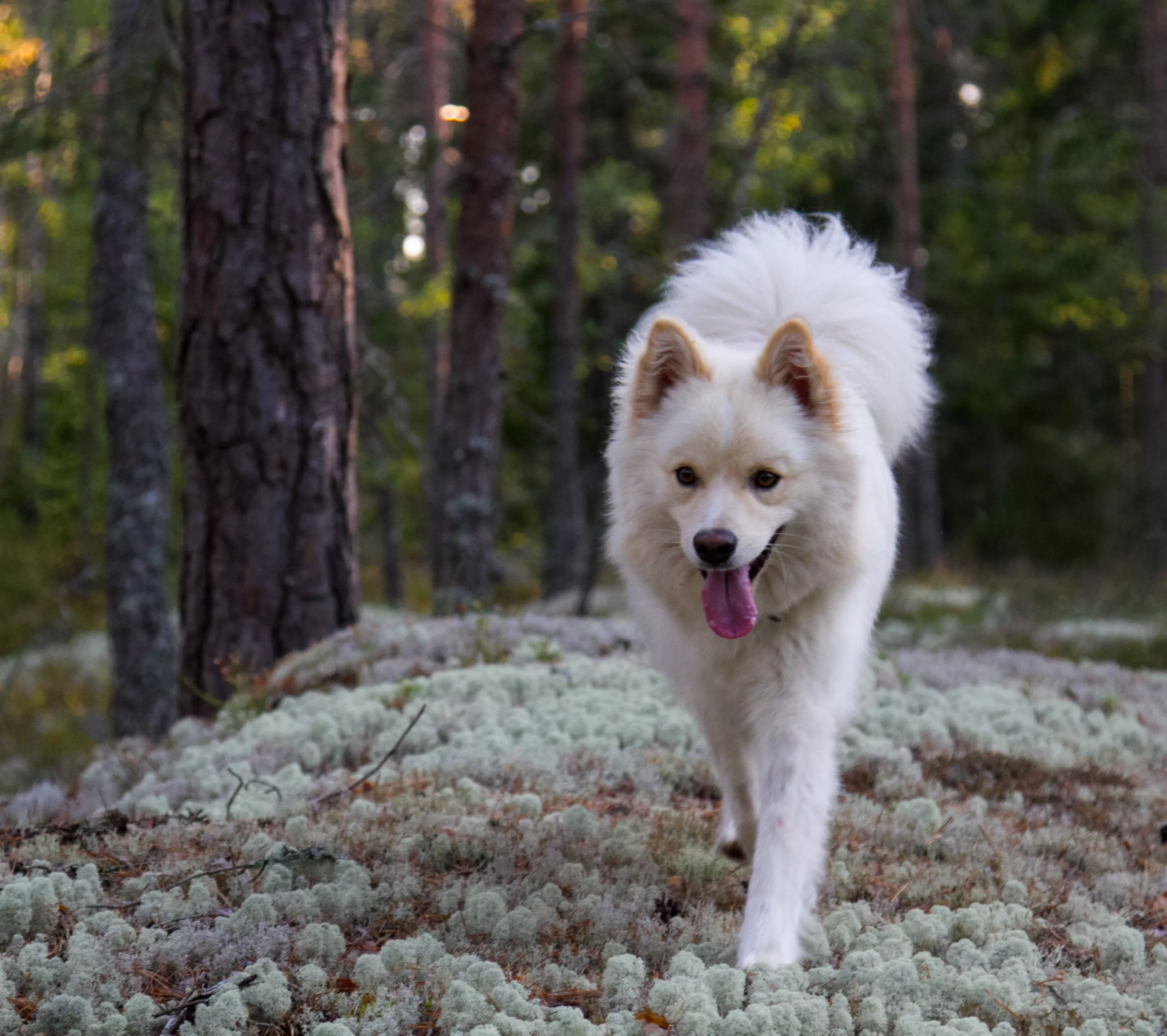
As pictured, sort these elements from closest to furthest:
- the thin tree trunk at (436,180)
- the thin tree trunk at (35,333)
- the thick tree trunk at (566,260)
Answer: the thick tree trunk at (566,260), the thin tree trunk at (436,180), the thin tree trunk at (35,333)

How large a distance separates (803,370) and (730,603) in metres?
0.81

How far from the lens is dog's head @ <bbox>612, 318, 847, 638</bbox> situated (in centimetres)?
371

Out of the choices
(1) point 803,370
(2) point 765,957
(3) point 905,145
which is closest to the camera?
(2) point 765,957

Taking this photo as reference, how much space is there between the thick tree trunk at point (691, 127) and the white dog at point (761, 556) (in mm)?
11149

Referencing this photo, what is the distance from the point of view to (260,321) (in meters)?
6.32

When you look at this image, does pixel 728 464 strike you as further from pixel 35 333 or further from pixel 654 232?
pixel 35 333

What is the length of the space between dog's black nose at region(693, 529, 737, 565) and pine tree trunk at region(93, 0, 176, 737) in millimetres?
7399

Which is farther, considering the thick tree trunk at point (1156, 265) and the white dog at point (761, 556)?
the thick tree trunk at point (1156, 265)

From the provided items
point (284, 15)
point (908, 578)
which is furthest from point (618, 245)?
point (284, 15)

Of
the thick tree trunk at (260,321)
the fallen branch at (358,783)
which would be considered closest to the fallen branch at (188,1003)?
the fallen branch at (358,783)

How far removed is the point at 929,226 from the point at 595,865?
25909mm

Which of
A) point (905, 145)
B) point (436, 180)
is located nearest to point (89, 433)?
point (436, 180)

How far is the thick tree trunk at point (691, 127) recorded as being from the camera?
15055 millimetres

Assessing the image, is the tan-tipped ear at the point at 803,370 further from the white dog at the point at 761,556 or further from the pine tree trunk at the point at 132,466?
the pine tree trunk at the point at 132,466
